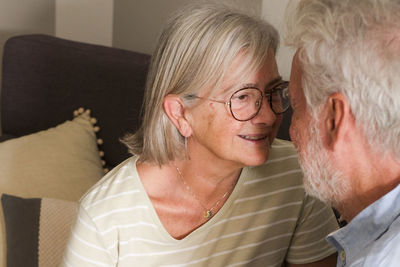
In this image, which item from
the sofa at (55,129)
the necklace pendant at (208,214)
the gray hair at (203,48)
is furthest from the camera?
the sofa at (55,129)

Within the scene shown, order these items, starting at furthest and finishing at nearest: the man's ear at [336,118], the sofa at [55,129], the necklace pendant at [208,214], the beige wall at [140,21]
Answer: the beige wall at [140,21], the sofa at [55,129], the necklace pendant at [208,214], the man's ear at [336,118]

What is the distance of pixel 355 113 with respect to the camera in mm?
1058

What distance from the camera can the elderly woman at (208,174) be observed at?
137cm

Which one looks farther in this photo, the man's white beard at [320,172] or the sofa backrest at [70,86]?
the sofa backrest at [70,86]

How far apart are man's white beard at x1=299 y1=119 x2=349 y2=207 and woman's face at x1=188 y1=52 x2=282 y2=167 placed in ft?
0.66

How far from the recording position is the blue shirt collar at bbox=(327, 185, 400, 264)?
106 centimetres

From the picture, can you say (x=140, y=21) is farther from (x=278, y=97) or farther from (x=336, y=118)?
(x=336, y=118)

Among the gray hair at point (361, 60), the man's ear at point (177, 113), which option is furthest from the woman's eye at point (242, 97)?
the gray hair at point (361, 60)

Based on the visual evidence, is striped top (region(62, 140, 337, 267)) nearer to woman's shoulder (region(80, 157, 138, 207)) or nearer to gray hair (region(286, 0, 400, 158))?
woman's shoulder (region(80, 157, 138, 207))

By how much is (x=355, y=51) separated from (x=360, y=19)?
0.06m

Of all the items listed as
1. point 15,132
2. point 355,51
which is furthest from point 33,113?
point 355,51

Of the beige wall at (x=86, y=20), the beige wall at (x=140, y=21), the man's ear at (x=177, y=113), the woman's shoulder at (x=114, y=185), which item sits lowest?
the beige wall at (x=86, y=20)

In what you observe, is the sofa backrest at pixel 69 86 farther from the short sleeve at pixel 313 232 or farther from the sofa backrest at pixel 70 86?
the short sleeve at pixel 313 232

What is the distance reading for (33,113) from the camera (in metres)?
2.49
